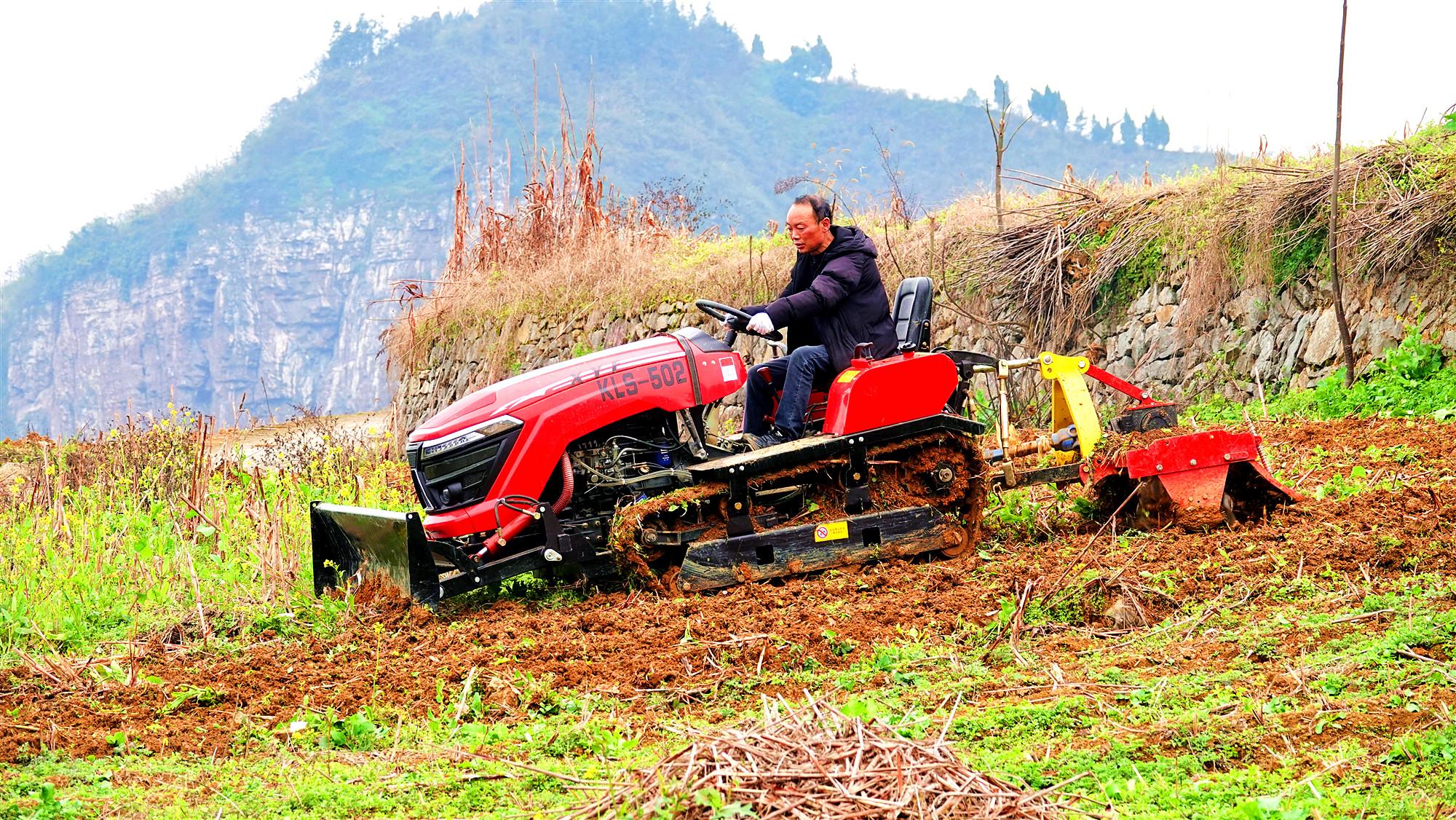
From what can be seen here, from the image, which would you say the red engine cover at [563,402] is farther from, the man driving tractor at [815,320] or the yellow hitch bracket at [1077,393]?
the yellow hitch bracket at [1077,393]

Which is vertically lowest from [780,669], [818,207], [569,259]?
[780,669]

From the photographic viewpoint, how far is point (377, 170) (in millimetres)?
55219

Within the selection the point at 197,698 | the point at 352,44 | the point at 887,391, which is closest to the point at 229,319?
the point at 352,44

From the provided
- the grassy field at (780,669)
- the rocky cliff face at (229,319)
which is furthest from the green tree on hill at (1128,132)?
the grassy field at (780,669)

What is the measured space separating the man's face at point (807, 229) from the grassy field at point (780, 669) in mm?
1704

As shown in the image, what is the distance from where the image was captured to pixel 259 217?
52.5m

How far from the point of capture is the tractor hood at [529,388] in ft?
19.4

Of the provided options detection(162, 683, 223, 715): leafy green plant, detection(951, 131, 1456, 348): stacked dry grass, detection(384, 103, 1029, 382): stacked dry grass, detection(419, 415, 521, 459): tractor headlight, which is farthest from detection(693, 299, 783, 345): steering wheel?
detection(384, 103, 1029, 382): stacked dry grass

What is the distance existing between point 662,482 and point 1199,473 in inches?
101

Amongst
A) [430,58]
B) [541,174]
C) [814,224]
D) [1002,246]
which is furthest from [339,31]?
[814,224]

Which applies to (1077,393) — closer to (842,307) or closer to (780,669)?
(842,307)

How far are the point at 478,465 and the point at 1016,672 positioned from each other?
2.75m

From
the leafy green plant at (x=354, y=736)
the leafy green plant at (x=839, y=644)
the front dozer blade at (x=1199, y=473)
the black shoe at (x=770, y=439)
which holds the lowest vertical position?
the leafy green plant at (x=354, y=736)

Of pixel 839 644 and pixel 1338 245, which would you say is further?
pixel 1338 245
